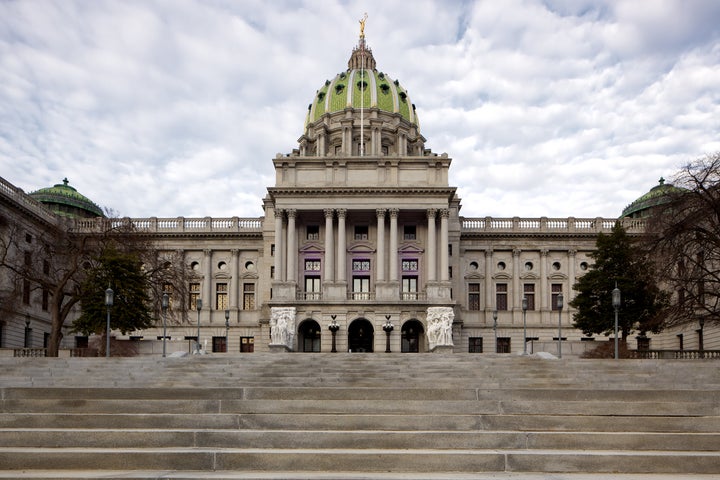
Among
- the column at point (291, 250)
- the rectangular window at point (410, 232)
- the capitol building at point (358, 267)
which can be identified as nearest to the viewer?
the capitol building at point (358, 267)

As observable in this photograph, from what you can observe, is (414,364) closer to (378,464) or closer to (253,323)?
(378,464)

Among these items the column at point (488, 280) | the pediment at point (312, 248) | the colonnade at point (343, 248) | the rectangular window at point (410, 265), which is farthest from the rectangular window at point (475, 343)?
the pediment at point (312, 248)

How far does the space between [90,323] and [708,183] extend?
3860cm

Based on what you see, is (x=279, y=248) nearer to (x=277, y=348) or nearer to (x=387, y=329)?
(x=277, y=348)

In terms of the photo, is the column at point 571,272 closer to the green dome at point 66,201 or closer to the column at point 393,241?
the column at point 393,241

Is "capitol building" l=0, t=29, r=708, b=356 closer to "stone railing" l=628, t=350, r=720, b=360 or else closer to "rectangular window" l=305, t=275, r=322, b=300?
"rectangular window" l=305, t=275, r=322, b=300

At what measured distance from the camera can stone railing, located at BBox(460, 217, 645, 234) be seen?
235 feet

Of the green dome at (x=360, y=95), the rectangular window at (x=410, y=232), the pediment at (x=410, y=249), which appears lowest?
the pediment at (x=410, y=249)

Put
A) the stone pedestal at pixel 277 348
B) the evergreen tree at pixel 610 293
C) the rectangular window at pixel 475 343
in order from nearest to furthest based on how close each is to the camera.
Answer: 1. the evergreen tree at pixel 610 293
2. the stone pedestal at pixel 277 348
3. the rectangular window at pixel 475 343

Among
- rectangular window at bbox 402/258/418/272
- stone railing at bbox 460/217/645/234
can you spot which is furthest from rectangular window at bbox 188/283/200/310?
stone railing at bbox 460/217/645/234

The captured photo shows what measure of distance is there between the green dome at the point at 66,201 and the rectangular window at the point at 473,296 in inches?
1540

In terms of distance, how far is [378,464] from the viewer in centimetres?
1200

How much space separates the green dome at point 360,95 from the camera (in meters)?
94.2

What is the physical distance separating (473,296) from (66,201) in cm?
4314
